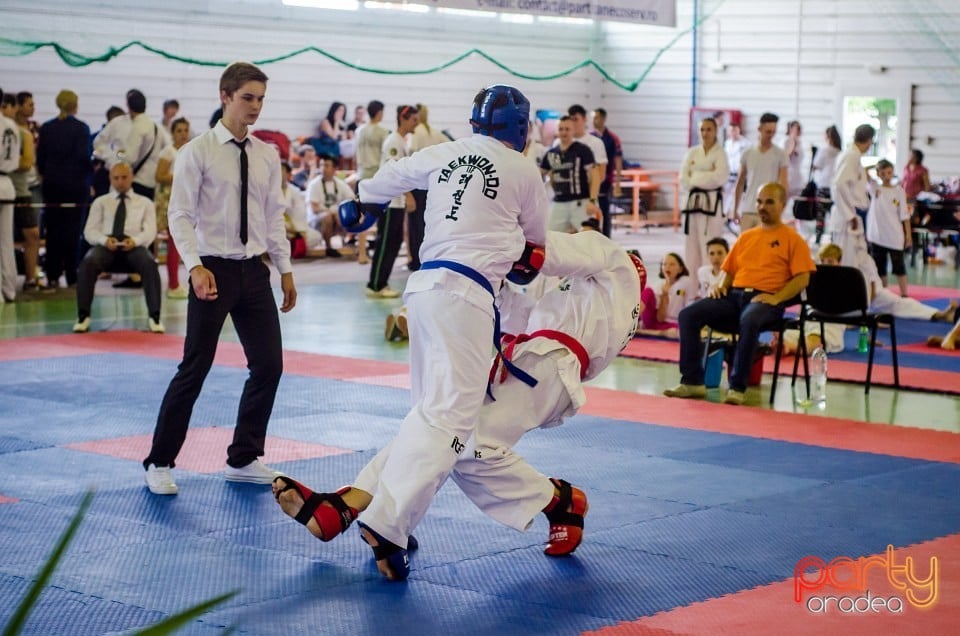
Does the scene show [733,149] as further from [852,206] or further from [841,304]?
[841,304]

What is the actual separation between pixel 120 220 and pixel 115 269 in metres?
0.40

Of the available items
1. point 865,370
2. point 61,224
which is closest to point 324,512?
point 865,370

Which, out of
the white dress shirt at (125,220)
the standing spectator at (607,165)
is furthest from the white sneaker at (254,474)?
the standing spectator at (607,165)

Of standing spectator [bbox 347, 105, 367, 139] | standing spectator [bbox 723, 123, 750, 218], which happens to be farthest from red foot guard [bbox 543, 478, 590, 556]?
standing spectator [bbox 723, 123, 750, 218]

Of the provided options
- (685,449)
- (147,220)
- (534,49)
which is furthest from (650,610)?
(534,49)

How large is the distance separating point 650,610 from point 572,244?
131 centimetres

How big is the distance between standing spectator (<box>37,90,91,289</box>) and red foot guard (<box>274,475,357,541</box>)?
9.54 metres

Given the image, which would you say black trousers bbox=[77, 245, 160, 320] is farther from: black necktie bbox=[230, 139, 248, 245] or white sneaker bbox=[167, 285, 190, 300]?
black necktie bbox=[230, 139, 248, 245]

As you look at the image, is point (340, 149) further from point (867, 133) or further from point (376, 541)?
point (376, 541)

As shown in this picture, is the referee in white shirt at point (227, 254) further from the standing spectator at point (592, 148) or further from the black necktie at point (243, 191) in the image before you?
the standing spectator at point (592, 148)

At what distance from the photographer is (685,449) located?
6.39 m

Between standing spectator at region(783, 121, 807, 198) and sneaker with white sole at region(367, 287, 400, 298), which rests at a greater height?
standing spectator at region(783, 121, 807, 198)

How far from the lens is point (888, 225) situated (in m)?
13.0

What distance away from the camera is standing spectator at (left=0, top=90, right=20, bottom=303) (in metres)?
12.0
